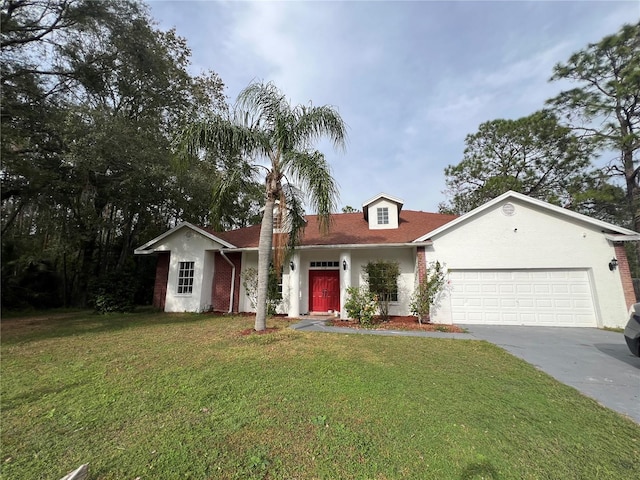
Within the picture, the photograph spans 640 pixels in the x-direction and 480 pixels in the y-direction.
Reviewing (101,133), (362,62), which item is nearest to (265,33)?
(362,62)

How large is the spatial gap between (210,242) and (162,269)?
11.1 ft

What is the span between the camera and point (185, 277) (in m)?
13.2

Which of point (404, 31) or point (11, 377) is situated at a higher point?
point (404, 31)

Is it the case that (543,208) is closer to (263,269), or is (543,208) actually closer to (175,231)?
(263,269)

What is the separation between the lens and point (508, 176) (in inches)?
748

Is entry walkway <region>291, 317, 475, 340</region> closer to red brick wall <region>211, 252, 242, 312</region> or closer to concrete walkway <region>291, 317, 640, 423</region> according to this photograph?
concrete walkway <region>291, 317, 640, 423</region>

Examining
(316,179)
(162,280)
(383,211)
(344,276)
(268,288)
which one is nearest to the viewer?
(316,179)

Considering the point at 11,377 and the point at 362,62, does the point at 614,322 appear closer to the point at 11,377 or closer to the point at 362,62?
the point at 362,62

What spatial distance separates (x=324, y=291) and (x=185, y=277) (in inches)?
270

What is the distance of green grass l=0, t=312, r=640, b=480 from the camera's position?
8.38ft

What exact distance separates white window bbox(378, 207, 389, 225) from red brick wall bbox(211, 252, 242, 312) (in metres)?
7.17

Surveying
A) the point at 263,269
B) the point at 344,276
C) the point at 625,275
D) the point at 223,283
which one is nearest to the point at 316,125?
the point at 263,269

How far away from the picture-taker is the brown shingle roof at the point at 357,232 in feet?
39.1

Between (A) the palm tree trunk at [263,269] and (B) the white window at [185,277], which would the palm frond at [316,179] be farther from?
(B) the white window at [185,277]
